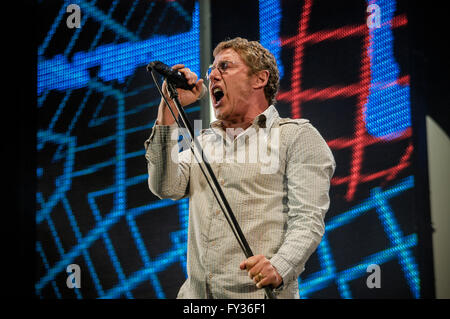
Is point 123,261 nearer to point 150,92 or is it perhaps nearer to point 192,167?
point 150,92

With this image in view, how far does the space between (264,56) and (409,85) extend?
0.74 metres

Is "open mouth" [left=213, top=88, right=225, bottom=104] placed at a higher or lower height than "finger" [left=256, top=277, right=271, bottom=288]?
higher

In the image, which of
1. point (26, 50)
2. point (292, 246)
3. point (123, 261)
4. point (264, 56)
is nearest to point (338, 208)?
point (264, 56)

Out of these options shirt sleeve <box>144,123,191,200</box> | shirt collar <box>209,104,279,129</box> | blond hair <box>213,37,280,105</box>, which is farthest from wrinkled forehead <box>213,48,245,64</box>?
shirt sleeve <box>144,123,191,200</box>

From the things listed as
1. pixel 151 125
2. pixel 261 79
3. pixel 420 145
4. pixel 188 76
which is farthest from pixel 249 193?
pixel 151 125

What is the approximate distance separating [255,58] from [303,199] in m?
0.63

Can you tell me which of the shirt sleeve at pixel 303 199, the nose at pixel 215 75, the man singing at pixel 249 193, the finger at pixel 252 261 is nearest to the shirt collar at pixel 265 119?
the man singing at pixel 249 193

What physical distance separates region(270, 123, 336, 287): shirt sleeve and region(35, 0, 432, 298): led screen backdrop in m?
0.77

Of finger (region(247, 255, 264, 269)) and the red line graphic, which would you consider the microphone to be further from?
the red line graphic

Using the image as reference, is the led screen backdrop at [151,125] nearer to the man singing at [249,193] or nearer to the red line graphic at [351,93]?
the red line graphic at [351,93]

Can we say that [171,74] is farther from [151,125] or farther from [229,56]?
[151,125]

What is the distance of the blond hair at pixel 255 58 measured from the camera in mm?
1812

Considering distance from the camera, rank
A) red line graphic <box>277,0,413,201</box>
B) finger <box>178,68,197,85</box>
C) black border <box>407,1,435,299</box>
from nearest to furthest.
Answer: finger <box>178,68,197,85</box>, black border <box>407,1,435,299</box>, red line graphic <box>277,0,413,201</box>

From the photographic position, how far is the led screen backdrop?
2.20 meters
